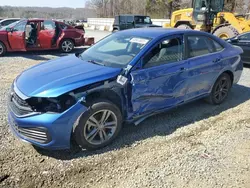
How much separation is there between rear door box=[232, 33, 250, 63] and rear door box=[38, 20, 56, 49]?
7.41m

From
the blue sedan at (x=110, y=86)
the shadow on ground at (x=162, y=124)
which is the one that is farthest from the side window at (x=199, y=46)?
the shadow on ground at (x=162, y=124)

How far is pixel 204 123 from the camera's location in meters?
3.92

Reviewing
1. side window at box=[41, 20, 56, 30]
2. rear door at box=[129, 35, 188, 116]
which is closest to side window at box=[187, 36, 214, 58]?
rear door at box=[129, 35, 188, 116]

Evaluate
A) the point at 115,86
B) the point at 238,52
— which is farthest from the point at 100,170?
the point at 238,52

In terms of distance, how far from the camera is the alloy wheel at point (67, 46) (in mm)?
10461

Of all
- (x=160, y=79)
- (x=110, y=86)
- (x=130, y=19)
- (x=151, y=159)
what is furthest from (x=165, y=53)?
(x=130, y=19)

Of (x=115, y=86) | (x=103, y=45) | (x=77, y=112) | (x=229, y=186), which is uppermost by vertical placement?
(x=103, y=45)

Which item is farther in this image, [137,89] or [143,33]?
[143,33]

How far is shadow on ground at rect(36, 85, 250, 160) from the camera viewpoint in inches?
119

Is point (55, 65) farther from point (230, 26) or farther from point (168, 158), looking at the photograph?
point (230, 26)

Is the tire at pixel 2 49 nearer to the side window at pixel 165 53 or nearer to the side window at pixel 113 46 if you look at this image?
the side window at pixel 113 46

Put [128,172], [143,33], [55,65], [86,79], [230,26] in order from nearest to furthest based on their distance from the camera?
[128,172] → [86,79] → [55,65] → [143,33] → [230,26]

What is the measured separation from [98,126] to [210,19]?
11.3 m

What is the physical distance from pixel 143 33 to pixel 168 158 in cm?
206
